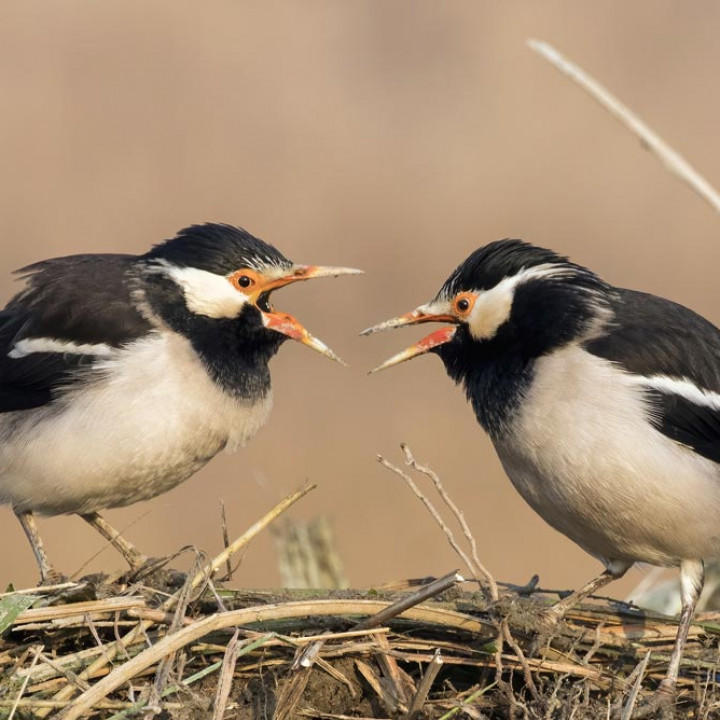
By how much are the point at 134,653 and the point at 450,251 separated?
12.4m

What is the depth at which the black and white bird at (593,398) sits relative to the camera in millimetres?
6281

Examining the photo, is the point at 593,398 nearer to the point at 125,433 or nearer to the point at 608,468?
the point at 608,468

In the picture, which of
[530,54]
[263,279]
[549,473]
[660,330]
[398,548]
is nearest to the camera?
[549,473]

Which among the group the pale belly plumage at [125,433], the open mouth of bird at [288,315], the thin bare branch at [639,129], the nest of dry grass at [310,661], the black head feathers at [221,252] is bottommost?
the nest of dry grass at [310,661]

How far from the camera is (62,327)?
7379 mm

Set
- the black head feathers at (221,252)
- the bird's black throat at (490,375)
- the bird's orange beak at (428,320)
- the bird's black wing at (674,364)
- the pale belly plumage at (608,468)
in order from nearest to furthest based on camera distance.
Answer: the pale belly plumage at (608,468) → the bird's black wing at (674,364) → the bird's black throat at (490,375) → the bird's orange beak at (428,320) → the black head feathers at (221,252)

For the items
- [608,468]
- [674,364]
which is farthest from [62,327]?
[674,364]

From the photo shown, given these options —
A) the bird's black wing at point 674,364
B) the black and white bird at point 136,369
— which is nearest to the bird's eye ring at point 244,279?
the black and white bird at point 136,369

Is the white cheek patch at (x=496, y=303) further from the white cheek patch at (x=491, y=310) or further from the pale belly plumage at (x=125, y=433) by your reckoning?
the pale belly plumage at (x=125, y=433)

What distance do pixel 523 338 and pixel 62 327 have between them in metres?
2.28

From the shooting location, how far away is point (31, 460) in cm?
709

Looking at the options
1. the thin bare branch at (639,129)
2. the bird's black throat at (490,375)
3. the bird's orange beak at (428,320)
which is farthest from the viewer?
the bird's orange beak at (428,320)

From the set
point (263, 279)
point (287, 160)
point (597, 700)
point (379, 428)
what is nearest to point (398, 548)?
point (379, 428)

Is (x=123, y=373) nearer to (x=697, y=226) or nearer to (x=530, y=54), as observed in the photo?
(x=697, y=226)
